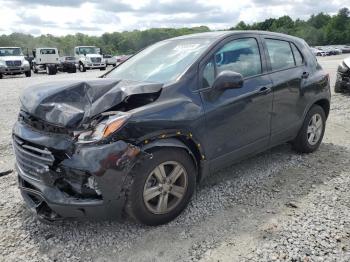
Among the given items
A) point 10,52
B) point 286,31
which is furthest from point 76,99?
point 286,31

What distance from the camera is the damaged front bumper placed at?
9.63 feet

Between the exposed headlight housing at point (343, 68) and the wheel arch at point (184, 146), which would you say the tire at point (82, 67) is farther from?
the wheel arch at point (184, 146)

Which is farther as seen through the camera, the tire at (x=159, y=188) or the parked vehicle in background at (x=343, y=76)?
the parked vehicle in background at (x=343, y=76)

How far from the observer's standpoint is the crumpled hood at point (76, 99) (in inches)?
122

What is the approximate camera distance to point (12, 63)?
75.8 ft

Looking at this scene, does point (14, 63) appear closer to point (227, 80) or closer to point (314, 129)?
point (314, 129)

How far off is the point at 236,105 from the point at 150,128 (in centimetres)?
117

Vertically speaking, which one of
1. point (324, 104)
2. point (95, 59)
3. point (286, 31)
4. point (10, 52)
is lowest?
point (324, 104)

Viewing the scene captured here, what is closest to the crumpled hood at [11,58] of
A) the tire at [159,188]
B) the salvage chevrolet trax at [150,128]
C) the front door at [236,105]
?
the salvage chevrolet trax at [150,128]

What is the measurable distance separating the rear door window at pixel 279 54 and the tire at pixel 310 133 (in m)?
0.81

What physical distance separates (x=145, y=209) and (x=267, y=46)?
262 cm

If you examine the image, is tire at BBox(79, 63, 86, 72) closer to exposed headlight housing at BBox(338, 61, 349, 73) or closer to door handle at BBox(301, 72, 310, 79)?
Answer: exposed headlight housing at BBox(338, 61, 349, 73)

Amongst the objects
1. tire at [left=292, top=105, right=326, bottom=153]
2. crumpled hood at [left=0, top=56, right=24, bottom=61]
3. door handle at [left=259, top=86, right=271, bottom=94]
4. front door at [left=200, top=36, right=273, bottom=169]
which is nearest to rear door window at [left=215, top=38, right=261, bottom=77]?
front door at [left=200, top=36, right=273, bottom=169]

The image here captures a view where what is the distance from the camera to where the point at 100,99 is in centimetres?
322
